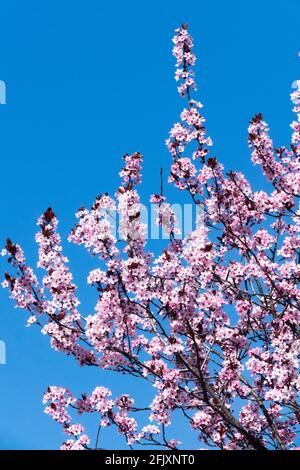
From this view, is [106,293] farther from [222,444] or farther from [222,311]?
[222,444]

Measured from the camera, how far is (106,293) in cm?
998

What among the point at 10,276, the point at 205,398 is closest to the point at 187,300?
the point at 205,398

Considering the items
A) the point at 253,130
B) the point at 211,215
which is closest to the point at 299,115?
the point at 253,130

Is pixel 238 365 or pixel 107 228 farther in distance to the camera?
pixel 238 365

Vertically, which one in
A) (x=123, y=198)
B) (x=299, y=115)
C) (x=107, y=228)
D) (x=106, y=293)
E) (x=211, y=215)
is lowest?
(x=106, y=293)

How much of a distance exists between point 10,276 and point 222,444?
4556 mm

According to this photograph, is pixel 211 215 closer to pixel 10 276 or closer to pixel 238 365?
pixel 238 365

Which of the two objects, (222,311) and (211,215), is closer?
(222,311)

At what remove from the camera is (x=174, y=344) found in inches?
394

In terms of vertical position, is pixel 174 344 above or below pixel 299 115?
below
